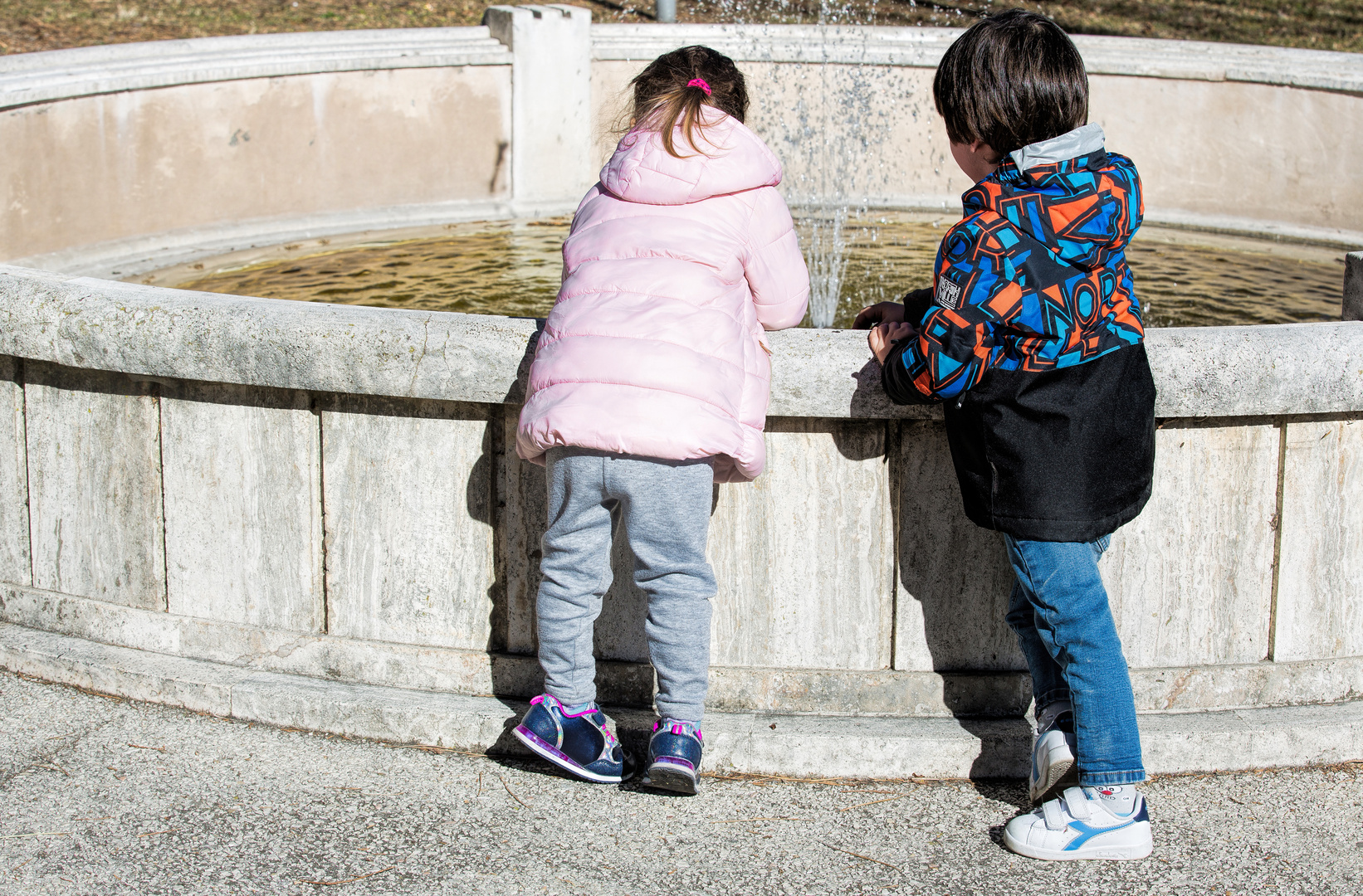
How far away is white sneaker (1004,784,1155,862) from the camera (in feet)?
8.80

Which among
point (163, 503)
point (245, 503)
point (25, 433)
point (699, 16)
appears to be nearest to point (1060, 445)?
point (245, 503)

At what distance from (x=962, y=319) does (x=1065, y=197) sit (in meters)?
0.29

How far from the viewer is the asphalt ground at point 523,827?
8.56ft

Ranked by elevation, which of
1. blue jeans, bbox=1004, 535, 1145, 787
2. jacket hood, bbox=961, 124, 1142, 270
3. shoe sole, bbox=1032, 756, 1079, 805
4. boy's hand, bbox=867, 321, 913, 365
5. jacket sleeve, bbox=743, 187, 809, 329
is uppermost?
jacket hood, bbox=961, 124, 1142, 270

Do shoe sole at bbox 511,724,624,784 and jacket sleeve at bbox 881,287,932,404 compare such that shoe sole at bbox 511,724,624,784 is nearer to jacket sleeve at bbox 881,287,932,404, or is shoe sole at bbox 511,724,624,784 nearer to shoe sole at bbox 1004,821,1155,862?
shoe sole at bbox 1004,821,1155,862

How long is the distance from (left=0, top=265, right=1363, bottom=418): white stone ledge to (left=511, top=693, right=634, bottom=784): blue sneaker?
68 cm

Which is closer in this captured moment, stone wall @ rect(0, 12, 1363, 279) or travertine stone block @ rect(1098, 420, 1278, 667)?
travertine stone block @ rect(1098, 420, 1278, 667)

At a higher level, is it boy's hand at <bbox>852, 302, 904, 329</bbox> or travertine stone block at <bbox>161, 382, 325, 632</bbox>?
boy's hand at <bbox>852, 302, 904, 329</bbox>

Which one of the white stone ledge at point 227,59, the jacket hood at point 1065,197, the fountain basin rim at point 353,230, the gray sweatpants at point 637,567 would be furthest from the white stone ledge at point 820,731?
the white stone ledge at point 227,59

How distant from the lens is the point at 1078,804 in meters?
2.70

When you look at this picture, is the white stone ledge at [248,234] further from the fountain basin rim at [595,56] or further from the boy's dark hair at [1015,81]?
the boy's dark hair at [1015,81]

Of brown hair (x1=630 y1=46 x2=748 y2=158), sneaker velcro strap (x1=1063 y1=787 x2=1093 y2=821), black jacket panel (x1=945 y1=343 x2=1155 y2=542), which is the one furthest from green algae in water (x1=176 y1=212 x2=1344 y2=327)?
sneaker velcro strap (x1=1063 y1=787 x2=1093 y2=821)

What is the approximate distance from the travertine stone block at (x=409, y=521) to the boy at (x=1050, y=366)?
1023 millimetres

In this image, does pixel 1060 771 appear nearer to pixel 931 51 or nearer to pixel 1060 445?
pixel 1060 445
